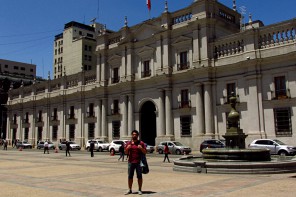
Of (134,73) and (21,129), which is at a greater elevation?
(134,73)

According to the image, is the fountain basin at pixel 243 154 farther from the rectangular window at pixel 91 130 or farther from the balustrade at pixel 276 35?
the rectangular window at pixel 91 130

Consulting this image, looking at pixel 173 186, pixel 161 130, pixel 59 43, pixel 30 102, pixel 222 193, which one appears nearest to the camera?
pixel 222 193

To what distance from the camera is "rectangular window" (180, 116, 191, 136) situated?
123 ft

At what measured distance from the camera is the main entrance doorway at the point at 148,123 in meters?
43.1

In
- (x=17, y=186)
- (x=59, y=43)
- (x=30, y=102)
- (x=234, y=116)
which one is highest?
(x=59, y=43)

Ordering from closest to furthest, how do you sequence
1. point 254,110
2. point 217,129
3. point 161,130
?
1. point 254,110
2. point 217,129
3. point 161,130

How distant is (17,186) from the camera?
1177 centimetres

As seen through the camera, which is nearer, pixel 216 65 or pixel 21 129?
pixel 216 65

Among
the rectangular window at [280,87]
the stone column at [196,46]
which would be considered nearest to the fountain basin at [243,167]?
the rectangular window at [280,87]

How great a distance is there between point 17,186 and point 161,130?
28452mm

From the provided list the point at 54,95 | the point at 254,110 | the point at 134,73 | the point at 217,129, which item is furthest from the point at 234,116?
the point at 54,95

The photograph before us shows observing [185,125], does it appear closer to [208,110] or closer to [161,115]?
[161,115]

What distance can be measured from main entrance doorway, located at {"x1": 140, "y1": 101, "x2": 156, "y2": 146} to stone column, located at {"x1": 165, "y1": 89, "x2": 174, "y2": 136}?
3.87 m

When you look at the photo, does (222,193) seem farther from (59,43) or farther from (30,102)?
(59,43)
